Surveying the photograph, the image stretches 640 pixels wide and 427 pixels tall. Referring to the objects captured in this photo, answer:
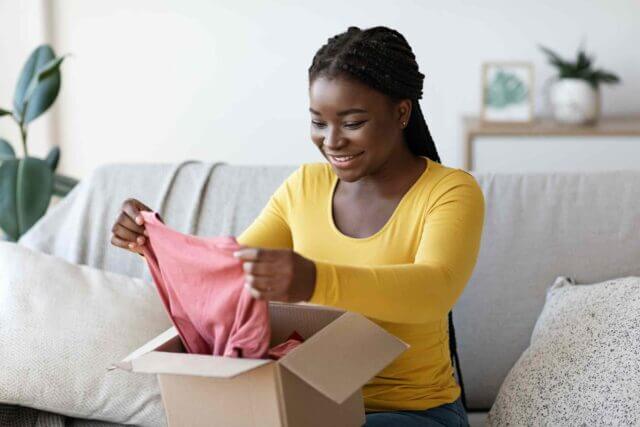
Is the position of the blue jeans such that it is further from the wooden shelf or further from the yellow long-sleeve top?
the wooden shelf

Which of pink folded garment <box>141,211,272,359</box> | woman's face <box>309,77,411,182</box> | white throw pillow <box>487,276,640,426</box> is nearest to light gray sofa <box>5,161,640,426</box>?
white throw pillow <box>487,276,640,426</box>

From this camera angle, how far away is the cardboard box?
1.37 meters

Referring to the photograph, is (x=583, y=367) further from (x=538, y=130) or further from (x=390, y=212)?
(x=538, y=130)

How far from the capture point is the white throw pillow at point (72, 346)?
1861 millimetres

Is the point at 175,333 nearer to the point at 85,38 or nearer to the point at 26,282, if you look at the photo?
the point at 26,282

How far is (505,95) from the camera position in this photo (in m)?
3.92

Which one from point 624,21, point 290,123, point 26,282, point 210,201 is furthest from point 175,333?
point 624,21

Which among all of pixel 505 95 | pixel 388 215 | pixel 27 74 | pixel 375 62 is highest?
pixel 375 62

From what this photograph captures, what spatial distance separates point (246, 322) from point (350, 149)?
1.22 feet

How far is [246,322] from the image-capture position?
143 centimetres

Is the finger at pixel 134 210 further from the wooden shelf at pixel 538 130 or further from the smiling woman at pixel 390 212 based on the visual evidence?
the wooden shelf at pixel 538 130

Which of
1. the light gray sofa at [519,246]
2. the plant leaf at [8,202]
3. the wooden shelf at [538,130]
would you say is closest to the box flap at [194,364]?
the light gray sofa at [519,246]

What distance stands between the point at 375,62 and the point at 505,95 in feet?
7.76

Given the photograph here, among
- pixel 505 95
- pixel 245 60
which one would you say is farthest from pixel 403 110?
pixel 245 60
